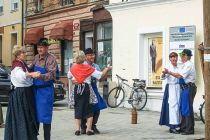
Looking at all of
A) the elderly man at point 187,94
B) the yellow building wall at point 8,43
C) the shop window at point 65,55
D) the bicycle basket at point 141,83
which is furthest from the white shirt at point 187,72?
the yellow building wall at point 8,43

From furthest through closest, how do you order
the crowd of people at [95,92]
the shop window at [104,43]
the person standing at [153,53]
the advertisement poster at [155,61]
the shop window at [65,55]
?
the shop window at [65,55]
the shop window at [104,43]
the person standing at [153,53]
the advertisement poster at [155,61]
the crowd of people at [95,92]

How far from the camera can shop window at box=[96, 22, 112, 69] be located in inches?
924

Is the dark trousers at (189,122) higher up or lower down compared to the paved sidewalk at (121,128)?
higher up

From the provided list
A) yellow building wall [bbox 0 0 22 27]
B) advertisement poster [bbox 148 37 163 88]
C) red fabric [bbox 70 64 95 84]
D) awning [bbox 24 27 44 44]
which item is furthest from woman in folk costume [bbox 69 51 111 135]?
yellow building wall [bbox 0 0 22 27]

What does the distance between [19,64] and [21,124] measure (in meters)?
1.02

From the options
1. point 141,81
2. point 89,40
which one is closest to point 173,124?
point 141,81

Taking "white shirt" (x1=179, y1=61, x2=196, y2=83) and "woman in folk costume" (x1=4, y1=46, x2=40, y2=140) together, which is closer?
"woman in folk costume" (x1=4, y1=46, x2=40, y2=140)

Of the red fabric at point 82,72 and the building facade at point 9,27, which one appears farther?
the building facade at point 9,27

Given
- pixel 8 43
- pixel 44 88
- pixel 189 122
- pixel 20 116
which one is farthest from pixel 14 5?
pixel 20 116

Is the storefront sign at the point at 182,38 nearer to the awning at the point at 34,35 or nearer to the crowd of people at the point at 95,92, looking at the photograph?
the crowd of people at the point at 95,92

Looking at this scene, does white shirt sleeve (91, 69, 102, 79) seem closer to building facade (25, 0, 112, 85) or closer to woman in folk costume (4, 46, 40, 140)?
woman in folk costume (4, 46, 40, 140)

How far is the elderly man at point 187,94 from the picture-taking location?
12.2 meters

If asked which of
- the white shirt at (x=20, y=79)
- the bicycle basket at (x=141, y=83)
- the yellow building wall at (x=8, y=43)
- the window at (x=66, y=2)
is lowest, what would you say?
the bicycle basket at (x=141, y=83)

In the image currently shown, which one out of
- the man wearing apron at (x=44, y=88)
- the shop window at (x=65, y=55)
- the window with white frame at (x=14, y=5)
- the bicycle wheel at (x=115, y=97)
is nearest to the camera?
the man wearing apron at (x=44, y=88)
